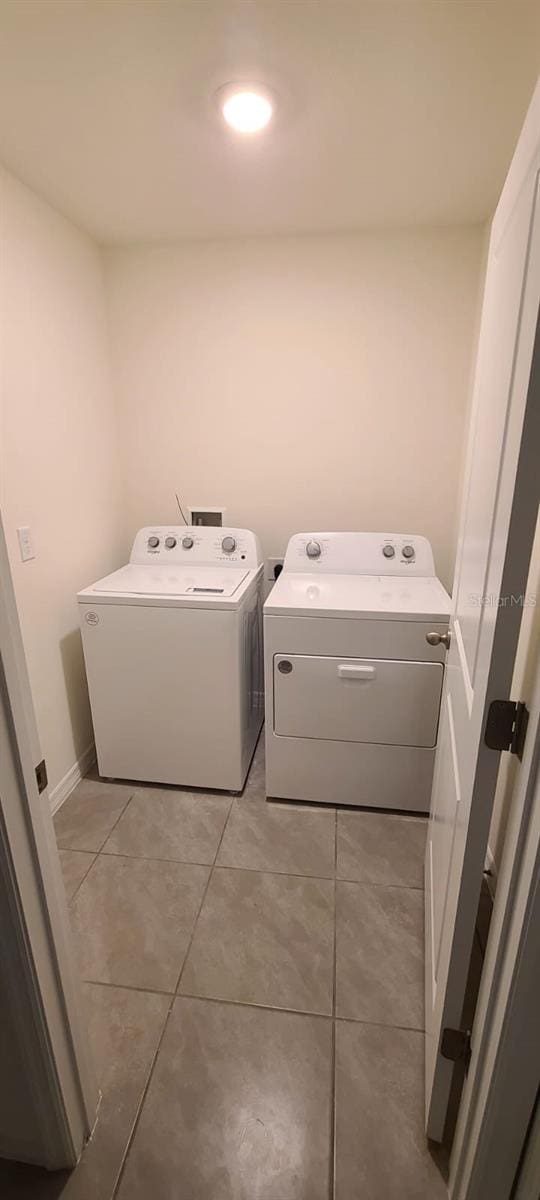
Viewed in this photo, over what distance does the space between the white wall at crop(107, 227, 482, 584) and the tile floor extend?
1319mm

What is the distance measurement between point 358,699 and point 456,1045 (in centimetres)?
100

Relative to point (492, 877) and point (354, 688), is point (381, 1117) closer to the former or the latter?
point (492, 877)

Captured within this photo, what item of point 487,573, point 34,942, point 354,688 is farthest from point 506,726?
point 354,688

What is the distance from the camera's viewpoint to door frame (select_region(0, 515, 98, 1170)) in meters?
0.72

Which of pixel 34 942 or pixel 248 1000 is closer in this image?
pixel 34 942

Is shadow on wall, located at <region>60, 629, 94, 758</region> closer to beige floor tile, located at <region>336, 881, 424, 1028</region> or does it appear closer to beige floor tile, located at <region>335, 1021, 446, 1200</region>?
beige floor tile, located at <region>336, 881, 424, 1028</region>

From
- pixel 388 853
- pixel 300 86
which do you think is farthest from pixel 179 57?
pixel 388 853

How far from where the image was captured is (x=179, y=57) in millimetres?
1139

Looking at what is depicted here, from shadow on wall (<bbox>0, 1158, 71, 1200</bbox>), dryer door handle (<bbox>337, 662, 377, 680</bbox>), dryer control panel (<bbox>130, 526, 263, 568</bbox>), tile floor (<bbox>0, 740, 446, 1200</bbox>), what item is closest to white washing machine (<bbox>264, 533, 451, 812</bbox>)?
dryer door handle (<bbox>337, 662, 377, 680</bbox>)

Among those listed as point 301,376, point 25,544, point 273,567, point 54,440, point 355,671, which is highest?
point 301,376

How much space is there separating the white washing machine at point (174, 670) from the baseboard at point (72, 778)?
11cm

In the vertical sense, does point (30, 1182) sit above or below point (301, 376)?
below

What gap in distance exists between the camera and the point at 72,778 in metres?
2.10

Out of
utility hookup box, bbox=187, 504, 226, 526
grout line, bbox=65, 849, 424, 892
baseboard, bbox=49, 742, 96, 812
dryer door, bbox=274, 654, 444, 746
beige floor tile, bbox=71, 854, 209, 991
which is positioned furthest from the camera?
utility hookup box, bbox=187, 504, 226, 526
